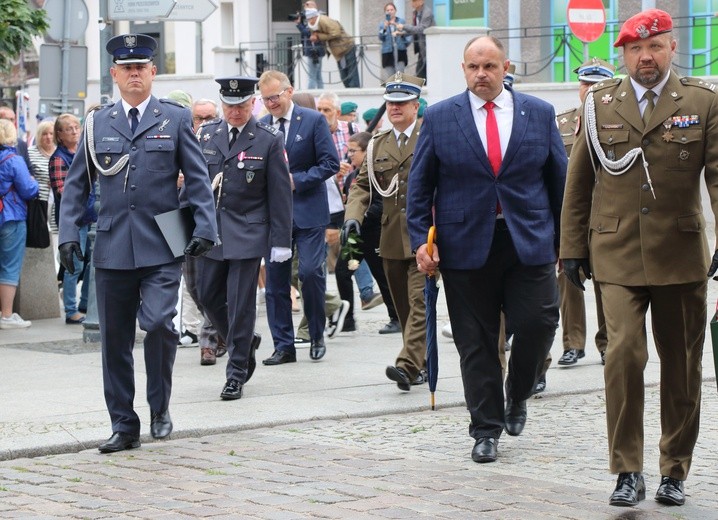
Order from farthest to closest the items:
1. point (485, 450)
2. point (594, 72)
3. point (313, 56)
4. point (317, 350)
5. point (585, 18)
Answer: point (313, 56) < point (585, 18) < point (317, 350) < point (594, 72) < point (485, 450)

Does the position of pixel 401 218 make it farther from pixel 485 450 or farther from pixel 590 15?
pixel 590 15

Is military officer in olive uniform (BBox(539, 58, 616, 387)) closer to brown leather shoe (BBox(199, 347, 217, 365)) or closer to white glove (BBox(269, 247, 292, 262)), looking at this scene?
white glove (BBox(269, 247, 292, 262))

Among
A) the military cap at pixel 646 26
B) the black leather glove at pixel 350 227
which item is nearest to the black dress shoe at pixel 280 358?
the black leather glove at pixel 350 227

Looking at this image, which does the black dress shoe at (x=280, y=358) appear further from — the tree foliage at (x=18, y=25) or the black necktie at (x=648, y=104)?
the black necktie at (x=648, y=104)

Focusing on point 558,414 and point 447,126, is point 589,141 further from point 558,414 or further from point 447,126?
point 558,414

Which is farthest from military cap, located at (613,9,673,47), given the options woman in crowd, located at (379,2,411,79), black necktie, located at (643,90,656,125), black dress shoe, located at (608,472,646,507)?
woman in crowd, located at (379,2,411,79)

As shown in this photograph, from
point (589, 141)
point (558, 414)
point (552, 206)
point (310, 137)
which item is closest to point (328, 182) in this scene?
point (310, 137)

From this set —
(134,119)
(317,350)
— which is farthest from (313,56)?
(134,119)

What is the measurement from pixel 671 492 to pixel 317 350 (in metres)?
5.28

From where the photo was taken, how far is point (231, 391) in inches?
383

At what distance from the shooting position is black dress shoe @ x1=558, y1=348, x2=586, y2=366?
36.5 ft

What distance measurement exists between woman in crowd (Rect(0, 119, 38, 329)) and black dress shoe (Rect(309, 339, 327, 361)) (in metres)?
3.61

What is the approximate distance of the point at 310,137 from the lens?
11641 mm

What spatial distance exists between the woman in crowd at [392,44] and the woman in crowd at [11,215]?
43.3ft
